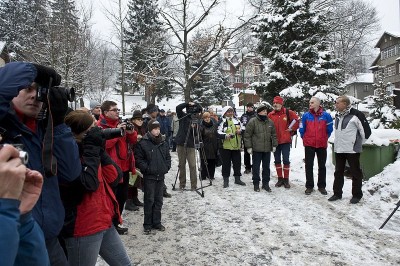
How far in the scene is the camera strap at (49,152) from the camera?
1764 mm

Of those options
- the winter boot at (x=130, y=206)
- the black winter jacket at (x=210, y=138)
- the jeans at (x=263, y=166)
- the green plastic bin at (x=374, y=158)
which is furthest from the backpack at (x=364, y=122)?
the winter boot at (x=130, y=206)

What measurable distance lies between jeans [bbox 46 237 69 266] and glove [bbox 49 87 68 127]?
69 centimetres

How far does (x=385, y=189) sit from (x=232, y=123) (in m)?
3.67

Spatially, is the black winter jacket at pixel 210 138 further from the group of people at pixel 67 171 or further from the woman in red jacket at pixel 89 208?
the woman in red jacket at pixel 89 208

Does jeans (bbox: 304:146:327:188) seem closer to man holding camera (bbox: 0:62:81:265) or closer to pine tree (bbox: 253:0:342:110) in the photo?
man holding camera (bbox: 0:62:81:265)

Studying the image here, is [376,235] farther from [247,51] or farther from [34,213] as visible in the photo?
[247,51]

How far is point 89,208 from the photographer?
250 cm

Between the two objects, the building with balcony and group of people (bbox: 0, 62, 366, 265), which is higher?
the building with balcony

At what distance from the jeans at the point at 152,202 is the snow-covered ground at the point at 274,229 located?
21 cm

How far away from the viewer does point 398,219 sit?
5.18 m

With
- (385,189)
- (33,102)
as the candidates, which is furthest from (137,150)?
(385,189)

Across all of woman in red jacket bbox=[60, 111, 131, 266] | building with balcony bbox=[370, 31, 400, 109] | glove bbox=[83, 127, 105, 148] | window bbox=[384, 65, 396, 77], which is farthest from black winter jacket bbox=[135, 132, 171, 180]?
window bbox=[384, 65, 396, 77]

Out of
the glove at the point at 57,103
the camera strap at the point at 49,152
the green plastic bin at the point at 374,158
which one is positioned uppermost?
the glove at the point at 57,103

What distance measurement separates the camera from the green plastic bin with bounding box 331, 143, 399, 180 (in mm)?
7109
